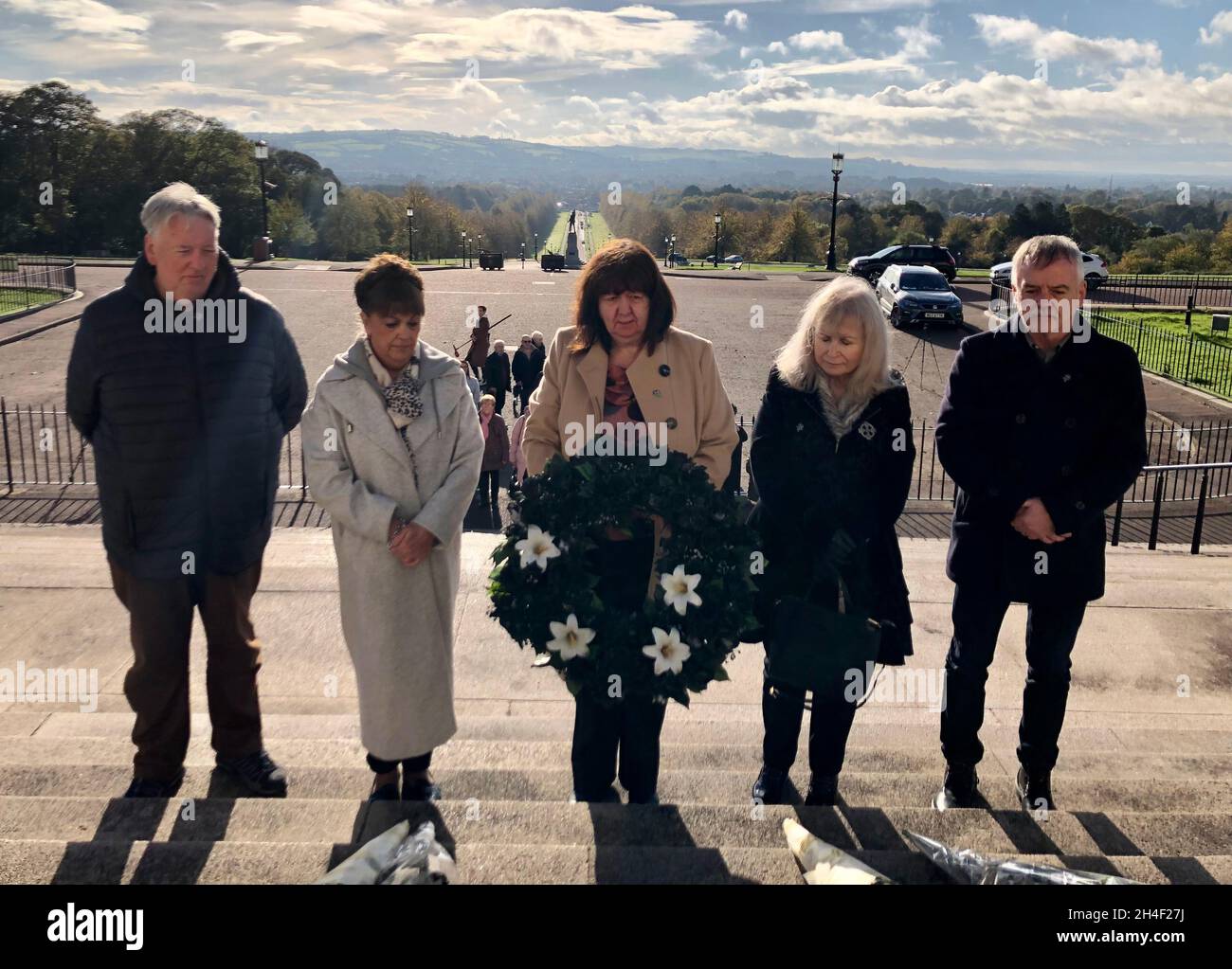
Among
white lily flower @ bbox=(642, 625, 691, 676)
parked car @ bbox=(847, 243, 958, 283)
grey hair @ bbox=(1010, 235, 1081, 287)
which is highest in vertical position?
parked car @ bbox=(847, 243, 958, 283)

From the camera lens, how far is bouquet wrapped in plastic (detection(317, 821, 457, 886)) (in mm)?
2613

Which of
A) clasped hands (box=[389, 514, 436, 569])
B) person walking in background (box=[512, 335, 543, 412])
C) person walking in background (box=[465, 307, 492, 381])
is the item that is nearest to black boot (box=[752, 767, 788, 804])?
clasped hands (box=[389, 514, 436, 569])

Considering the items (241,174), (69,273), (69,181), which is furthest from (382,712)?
(69,181)

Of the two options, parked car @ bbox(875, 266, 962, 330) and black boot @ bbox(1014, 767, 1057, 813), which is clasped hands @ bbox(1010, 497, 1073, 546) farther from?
parked car @ bbox(875, 266, 962, 330)

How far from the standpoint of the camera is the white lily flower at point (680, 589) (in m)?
3.37

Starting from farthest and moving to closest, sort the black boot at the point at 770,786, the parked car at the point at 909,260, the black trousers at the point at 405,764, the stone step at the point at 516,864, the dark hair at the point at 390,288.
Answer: the parked car at the point at 909,260
the black boot at the point at 770,786
the black trousers at the point at 405,764
the dark hair at the point at 390,288
the stone step at the point at 516,864

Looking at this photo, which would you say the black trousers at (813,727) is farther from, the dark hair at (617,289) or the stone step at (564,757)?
the dark hair at (617,289)

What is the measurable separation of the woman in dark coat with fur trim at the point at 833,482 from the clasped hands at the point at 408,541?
127 centimetres

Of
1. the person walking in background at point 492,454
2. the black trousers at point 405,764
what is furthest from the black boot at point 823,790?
the person walking in background at point 492,454

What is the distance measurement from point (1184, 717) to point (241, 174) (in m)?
55.6

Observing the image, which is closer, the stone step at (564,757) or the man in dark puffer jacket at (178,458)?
the man in dark puffer jacket at (178,458)

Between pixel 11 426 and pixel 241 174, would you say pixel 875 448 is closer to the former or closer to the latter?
pixel 11 426

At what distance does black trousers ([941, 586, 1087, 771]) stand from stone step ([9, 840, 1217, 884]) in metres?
0.83

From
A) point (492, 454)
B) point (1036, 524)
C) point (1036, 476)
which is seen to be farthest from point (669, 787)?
point (492, 454)
